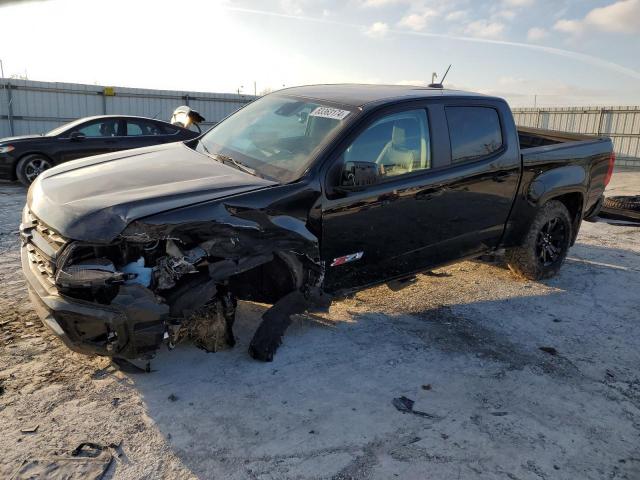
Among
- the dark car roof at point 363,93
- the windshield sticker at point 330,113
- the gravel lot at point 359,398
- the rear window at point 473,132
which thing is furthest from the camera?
the rear window at point 473,132

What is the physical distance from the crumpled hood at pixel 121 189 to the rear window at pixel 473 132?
177 centimetres

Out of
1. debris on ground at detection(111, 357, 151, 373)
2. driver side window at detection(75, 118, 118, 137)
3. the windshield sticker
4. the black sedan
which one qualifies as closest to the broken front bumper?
debris on ground at detection(111, 357, 151, 373)

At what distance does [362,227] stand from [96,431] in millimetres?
2118

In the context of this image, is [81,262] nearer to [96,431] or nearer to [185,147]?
[96,431]

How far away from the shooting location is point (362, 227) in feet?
11.9

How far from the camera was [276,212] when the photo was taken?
10.4ft

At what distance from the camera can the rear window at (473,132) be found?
417cm

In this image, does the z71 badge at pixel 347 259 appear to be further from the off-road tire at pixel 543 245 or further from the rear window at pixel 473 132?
the off-road tire at pixel 543 245

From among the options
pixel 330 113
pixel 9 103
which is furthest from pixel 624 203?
pixel 9 103

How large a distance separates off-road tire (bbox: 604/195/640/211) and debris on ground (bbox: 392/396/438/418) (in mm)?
7386

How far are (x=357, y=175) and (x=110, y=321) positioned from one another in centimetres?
178

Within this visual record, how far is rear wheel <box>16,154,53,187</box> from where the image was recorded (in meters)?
9.30

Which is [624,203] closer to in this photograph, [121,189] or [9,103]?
[121,189]

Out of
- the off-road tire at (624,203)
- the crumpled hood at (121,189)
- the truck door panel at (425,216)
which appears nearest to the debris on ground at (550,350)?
the truck door panel at (425,216)
